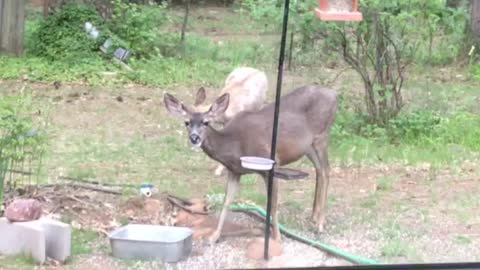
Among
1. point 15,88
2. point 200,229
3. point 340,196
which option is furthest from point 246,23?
point 200,229

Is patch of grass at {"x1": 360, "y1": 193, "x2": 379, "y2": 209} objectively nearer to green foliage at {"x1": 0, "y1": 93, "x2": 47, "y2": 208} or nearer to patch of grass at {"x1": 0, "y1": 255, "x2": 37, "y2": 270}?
green foliage at {"x1": 0, "y1": 93, "x2": 47, "y2": 208}

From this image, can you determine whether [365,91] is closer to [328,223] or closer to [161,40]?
[161,40]

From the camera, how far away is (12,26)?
6.02 metres

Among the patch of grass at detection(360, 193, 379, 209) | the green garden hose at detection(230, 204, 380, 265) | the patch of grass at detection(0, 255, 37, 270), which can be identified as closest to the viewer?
the patch of grass at detection(0, 255, 37, 270)

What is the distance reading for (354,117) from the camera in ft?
16.1

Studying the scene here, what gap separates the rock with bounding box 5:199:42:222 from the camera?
310 cm

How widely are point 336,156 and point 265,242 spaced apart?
3.60ft

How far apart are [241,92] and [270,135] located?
0.96 metres

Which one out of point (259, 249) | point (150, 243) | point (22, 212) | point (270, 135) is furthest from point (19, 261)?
point (270, 135)

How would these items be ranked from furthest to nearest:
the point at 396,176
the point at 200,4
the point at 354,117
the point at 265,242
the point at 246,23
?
the point at 200,4 < the point at 246,23 < the point at 354,117 < the point at 396,176 < the point at 265,242

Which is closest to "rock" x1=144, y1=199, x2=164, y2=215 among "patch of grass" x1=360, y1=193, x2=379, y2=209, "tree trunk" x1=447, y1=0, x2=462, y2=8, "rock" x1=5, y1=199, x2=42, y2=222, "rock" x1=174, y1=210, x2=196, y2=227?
"rock" x1=174, y1=210, x2=196, y2=227

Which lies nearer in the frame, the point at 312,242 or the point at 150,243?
the point at 150,243

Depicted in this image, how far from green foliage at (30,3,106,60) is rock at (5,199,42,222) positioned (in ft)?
8.29

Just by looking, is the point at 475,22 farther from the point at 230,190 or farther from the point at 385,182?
the point at 230,190
